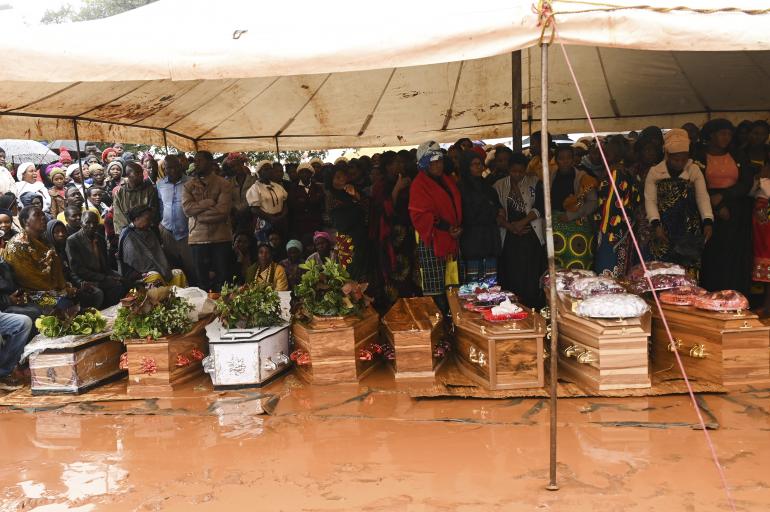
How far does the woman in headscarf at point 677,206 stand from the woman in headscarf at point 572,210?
502 millimetres

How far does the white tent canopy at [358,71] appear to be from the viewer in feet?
11.0

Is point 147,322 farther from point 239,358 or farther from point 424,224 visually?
point 424,224

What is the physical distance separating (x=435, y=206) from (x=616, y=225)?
1.50m

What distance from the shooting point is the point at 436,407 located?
4.36 meters

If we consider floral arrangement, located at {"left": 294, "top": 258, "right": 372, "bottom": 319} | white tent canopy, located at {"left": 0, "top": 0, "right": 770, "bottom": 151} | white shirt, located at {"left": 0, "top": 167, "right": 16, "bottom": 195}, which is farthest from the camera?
white shirt, located at {"left": 0, "top": 167, "right": 16, "bottom": 195}

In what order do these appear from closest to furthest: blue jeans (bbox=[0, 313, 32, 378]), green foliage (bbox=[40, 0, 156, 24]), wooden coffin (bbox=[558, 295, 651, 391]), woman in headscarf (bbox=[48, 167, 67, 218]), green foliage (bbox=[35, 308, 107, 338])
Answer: wooden coffin (bbox=[558, 295, 651, 391])
green foliage (bbox=[35, 308, 107, 338])
blue jeans (bbox=[0, 313, 32, 378])
woman in headscarf (bbox=[48, 167, 67, 218])
green foliage (bbox=[40, 0, 156, 24])

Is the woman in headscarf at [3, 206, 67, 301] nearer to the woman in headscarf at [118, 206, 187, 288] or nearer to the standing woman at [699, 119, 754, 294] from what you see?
the woman in headscarf at [118, 206, 187, 288]

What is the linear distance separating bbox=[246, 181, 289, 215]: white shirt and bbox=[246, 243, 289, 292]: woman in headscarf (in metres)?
1.01

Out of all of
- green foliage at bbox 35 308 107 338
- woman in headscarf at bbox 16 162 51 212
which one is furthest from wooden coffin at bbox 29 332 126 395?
woman in headscarf at bbox 16 162 51 212

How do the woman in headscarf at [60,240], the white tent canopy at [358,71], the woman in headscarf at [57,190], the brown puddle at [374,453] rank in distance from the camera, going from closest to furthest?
the brown puddle at [374,453] → the white tent canopy at [358,71] → the woman in headscarf at [60,240] → the woman in headscarf at [57,190]

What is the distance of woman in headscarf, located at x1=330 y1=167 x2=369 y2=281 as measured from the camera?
671 centimetres

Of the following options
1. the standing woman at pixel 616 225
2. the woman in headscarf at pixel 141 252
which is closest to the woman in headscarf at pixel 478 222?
the standing woman at pixel 616 225

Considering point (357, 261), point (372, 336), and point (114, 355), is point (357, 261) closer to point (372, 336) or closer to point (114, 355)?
point (372, 336)

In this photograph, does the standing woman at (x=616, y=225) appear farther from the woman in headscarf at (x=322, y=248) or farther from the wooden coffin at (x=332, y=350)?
the woman in headscarf at (x=322, y=248)
